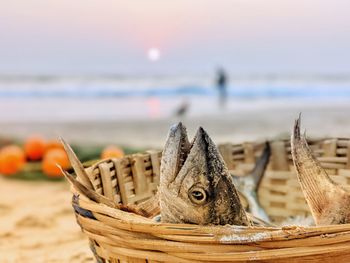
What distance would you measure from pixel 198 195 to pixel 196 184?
0.07ft

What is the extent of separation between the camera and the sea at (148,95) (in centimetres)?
1216

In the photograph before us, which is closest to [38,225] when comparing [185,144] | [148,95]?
[185,144]

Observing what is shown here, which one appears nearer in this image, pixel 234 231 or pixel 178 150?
pixel 234 231

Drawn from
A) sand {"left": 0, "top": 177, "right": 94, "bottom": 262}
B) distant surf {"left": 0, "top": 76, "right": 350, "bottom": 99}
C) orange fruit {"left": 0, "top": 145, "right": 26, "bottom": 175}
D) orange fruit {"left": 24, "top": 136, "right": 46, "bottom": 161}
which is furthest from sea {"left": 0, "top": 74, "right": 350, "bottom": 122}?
sand {"left": 0, "top": 177, "right": 94, "bottom": 262}

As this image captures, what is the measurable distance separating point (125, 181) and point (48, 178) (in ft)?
7.01

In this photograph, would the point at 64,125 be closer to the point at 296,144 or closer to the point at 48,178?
the point at 48,178

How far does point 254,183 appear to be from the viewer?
1962 mm

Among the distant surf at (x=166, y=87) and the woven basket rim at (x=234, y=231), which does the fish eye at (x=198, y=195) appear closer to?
the woven basket rim at (x=234, y=231)

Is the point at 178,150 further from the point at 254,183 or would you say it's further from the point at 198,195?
the point at 254,183

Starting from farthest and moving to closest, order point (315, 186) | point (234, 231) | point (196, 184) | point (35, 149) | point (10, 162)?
point (35, 149) < point (10, 162) < point (315, 186) < point (196, 184) < point (234, 231)

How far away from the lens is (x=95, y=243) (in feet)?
3.85

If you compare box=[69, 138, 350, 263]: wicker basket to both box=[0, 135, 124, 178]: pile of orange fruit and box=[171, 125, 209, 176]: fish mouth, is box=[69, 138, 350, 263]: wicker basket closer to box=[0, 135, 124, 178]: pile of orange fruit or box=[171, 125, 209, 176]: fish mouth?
box=[171, 125, 209, 176]: fish mouth

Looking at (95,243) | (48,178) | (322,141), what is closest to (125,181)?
(95,243)

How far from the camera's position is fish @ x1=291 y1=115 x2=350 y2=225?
116 cm
